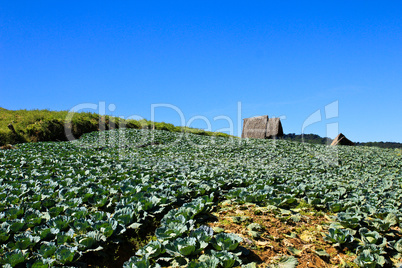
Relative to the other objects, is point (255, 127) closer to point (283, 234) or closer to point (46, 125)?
point (46, 125)

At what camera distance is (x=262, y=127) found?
2575cm

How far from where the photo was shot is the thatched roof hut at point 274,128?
24438 mm

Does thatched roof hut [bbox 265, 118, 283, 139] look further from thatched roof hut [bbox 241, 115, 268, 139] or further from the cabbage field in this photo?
the cabbage field

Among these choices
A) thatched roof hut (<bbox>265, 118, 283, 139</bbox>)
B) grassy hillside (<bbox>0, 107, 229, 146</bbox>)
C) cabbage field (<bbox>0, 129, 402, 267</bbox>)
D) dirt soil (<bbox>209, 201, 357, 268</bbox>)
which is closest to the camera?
cabbage field (<bbox>0, 129, 402, 267</bbox>)

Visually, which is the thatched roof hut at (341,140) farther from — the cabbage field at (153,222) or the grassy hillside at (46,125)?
the grassy hillside at (46,125)

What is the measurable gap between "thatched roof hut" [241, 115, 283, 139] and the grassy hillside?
11.7 m

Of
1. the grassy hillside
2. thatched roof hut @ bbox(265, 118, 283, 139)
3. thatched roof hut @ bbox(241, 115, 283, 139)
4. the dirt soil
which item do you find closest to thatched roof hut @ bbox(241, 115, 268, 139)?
thatched roof hut @ bbox(241, 115, 283, 139)

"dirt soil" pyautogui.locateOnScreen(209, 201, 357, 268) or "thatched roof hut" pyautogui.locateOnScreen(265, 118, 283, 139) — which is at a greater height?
"thatched roof hut" pyautogui.locateOnScreen(265, 118, 283, 139)

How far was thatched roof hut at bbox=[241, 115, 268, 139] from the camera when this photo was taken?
2556 centimetres

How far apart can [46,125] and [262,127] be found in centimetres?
1922

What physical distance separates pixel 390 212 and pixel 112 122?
25.0m

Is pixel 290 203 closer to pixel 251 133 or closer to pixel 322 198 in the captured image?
pixel 322 198

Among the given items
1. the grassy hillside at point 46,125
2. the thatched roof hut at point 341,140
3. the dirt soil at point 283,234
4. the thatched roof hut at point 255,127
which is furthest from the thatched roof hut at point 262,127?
the dirt soil at point 283,234

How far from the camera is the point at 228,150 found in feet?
50.4
